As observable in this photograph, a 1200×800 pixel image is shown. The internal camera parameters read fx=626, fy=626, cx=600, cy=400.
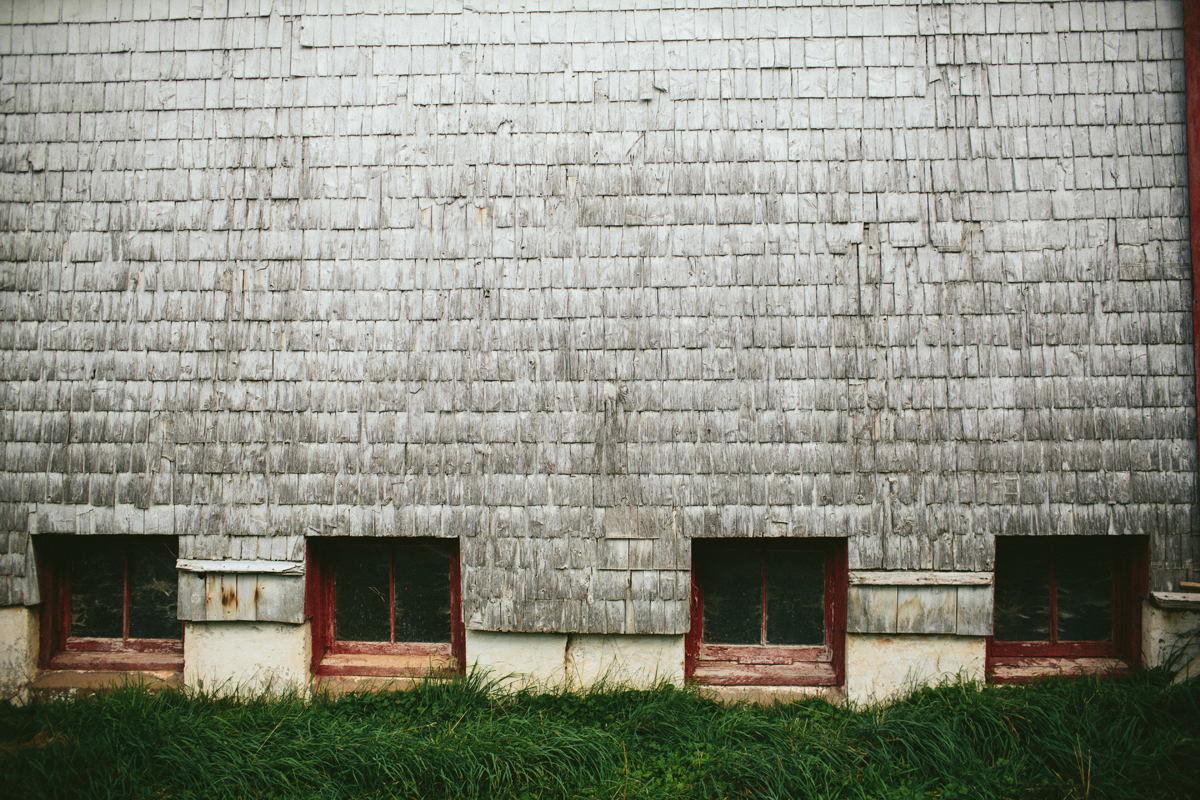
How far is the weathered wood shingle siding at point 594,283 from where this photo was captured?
3.90 metres

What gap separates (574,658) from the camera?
4.00 metres

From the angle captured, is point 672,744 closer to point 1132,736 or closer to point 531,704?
point 531,704

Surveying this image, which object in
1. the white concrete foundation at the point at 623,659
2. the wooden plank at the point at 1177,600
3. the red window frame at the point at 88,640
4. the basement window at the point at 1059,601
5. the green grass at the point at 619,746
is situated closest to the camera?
the green grass at the point at 619,746

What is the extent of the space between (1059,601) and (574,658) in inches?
126

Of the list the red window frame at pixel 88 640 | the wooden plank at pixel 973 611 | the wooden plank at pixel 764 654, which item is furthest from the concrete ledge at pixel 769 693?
the red window frame at pixel 88 640

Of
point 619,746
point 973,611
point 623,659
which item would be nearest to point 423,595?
point 623,659

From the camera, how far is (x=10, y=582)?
4066 mm

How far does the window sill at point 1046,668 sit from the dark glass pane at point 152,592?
5.43 metres

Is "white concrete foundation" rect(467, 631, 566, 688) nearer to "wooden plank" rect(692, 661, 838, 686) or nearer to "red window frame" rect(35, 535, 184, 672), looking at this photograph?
"wooden plank" rect(692, 661, 838, 686)

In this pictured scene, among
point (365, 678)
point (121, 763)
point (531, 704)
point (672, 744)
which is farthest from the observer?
point (365, 678)

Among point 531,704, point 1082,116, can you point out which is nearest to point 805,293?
point 1082,116

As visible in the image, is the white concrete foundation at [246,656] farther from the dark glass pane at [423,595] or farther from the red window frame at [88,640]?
the dark glass pane at [423,595]

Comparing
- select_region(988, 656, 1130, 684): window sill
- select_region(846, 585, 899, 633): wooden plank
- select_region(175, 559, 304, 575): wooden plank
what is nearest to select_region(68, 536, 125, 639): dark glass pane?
select_region(175, 559, 304, 575): wooden plank

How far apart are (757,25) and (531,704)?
14.7ft
